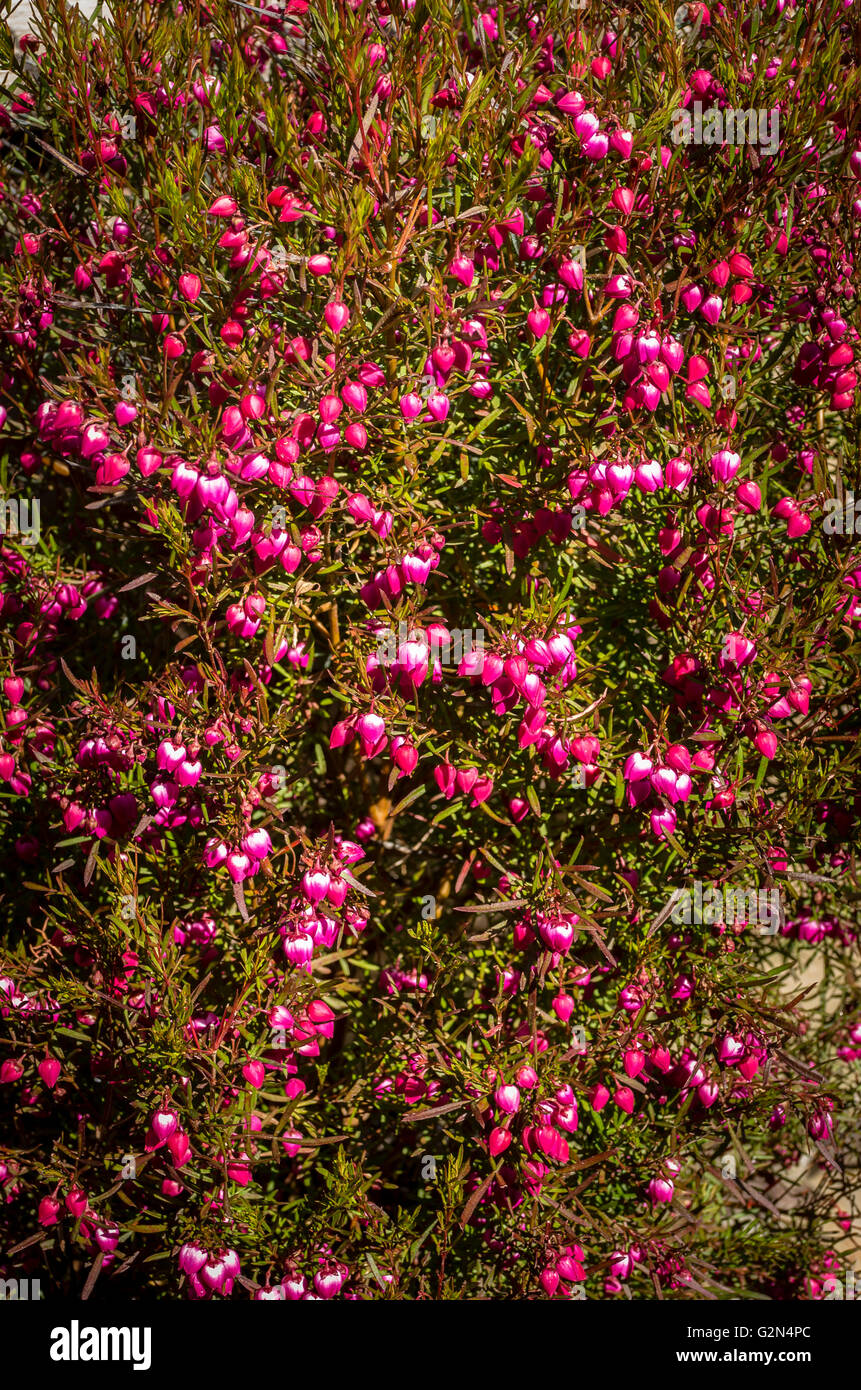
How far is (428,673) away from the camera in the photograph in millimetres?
1893

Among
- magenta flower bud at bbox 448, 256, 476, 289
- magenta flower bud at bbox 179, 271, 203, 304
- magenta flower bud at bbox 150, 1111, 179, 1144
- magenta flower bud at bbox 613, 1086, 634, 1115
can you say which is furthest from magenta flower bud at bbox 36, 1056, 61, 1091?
magenta flower bud at bbox 448, 256, 476, 289

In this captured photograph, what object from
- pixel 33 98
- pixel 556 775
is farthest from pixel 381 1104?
pixel 33 98

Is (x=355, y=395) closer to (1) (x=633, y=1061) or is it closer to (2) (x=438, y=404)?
(2) (x=438, y=404)

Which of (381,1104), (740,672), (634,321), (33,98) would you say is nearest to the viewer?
(634,321)

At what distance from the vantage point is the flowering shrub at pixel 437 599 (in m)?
1.81

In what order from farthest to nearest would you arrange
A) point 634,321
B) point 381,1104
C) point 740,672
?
point 381,1104
point 740,672
point 634,321

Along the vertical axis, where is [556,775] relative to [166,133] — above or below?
below

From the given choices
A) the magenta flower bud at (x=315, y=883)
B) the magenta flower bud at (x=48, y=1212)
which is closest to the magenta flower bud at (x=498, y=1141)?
the magenta flower bud at (x=315, y=883)

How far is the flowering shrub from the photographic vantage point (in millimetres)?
1810

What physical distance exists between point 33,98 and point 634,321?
4.83 ft

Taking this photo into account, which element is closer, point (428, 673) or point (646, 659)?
point (428, 673)

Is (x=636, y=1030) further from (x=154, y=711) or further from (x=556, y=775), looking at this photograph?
(x=154, y=711)

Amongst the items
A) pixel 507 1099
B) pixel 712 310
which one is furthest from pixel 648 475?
pixel 507 1099

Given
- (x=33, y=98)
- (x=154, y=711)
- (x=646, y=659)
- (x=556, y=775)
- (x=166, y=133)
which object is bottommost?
(x=556, y=775)
